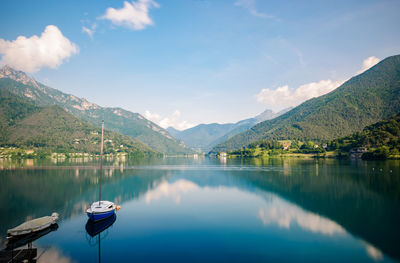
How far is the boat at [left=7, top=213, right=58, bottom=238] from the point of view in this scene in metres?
23.6

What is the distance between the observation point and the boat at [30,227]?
2356 centimetres

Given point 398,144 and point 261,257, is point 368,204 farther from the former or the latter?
point 398,144

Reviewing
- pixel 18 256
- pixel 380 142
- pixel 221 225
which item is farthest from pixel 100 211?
pixel 380 142

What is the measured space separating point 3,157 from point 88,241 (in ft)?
623

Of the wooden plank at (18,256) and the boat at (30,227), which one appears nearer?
the wooden plank at (18,256)

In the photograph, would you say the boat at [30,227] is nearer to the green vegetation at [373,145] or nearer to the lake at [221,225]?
the lake at [221,225]

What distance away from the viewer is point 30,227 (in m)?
25.2

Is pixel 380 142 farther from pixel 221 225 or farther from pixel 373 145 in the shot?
pixel 221 225

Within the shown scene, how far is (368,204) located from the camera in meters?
35.8

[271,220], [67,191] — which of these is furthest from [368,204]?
[67,191]

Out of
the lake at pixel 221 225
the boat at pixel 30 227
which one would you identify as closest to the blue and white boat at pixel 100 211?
the lake at pixel 221 225

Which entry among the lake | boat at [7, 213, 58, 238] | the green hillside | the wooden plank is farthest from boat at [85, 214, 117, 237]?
the green hillside

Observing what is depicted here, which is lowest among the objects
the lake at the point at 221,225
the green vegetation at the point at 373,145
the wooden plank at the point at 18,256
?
the lake at the point at 221,225

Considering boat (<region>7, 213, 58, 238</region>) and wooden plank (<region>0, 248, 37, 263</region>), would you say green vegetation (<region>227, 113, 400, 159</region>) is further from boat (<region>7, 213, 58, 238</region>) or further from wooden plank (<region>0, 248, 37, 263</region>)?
wooden plank (<region>0, 248, 37, 263</region>)
